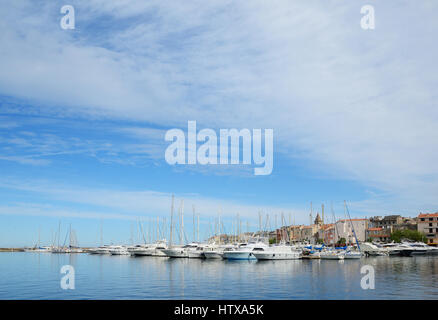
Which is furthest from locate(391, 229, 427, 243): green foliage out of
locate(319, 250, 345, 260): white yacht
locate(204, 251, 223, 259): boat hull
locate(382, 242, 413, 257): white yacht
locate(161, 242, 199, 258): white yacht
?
locate(204, 251, 223, 259): boat hull

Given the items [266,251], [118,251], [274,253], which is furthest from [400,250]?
[118,251]

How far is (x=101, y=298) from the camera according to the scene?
39.9 metres

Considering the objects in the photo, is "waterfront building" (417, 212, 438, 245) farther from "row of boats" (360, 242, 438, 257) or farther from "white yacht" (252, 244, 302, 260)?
"white yacht" (252, 244, 302, 260)

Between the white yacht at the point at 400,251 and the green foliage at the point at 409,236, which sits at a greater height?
the green foliage at the point at 409,236

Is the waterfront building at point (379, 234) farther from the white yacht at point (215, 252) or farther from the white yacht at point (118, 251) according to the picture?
the white yacht at point (118, 251)

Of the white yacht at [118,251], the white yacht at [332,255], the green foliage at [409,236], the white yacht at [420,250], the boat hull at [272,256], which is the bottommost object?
the white yacht at [118,251]

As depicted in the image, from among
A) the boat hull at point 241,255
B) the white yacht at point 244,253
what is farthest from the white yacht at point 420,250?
the boat hull at point 241,255

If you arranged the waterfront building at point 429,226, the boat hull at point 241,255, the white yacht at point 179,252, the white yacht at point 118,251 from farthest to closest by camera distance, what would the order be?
the waterfront building at point 429,226 → the white yacht at point 118,251 → the white yacht at point 179,252 → the boat hull at point 241,255

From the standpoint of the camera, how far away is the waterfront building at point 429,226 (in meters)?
168

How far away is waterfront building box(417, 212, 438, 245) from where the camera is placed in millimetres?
168250
